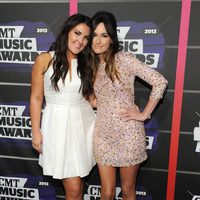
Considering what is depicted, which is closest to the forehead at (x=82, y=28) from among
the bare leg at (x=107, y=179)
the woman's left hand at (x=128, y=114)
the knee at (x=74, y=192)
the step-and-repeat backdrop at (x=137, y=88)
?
the step-and-repeat backdrop at (x=137, y=88)

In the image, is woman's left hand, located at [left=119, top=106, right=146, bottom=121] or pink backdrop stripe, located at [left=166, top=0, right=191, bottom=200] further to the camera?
pink backdrop stripe, located at [left=166, top=0, right=191, bottom=200]

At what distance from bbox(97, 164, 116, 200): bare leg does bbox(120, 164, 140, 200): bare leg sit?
65mm

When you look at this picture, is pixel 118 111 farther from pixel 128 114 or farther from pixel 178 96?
pixel 178 96

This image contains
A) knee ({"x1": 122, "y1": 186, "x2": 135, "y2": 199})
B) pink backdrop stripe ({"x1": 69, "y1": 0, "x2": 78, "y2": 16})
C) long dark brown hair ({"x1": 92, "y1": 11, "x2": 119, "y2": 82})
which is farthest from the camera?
pink backdrop stripe ({"x1": 69, "y1": 0, "x2": 78, "y2": 16})

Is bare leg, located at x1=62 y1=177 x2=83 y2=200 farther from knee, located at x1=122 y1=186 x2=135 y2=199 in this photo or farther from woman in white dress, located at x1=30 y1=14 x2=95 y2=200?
knee, located at x1=122 y1=186 x2=135 y2=199

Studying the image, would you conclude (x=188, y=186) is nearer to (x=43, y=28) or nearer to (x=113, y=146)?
(x=113, y=146)

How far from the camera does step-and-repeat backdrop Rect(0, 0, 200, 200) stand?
80.0 inches

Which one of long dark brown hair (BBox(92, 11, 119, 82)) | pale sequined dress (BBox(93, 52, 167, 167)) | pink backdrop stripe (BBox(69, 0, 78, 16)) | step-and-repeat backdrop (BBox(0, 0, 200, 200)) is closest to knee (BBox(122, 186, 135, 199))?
pale sequined dress (BBox(93, 52, 167, 167))

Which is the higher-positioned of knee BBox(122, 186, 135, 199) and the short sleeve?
the short sleeve

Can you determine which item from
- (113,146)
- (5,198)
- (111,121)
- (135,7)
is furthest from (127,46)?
(5,198)

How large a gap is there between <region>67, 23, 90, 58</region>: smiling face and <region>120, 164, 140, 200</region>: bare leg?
812mm

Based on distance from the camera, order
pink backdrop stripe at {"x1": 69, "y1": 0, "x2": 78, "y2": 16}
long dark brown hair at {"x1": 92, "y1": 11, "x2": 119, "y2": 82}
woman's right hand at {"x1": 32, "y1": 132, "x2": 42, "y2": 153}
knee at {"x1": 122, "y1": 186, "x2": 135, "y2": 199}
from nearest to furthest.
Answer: long dark brown hair at {"x1": 92, "y1": 11, "x2": 119, "y2": 82} → woman's right hand at {"x1": 32, "y1": 132, "x2": 42, "y2": 153} → knee at {"x1": 122, "y1": 186, "x2": 135, "y2": 199} → pink backdrop stripe at {"x1": 69, "y1": 0, "x2": 78, "y2": 16}

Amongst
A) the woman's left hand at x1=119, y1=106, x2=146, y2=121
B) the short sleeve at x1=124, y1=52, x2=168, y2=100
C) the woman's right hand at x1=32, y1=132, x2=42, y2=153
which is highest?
the short sleeve at x1=124, y1=52, x2=168, y2=100

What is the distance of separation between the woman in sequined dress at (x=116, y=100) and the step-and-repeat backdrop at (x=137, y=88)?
319 millimetres
